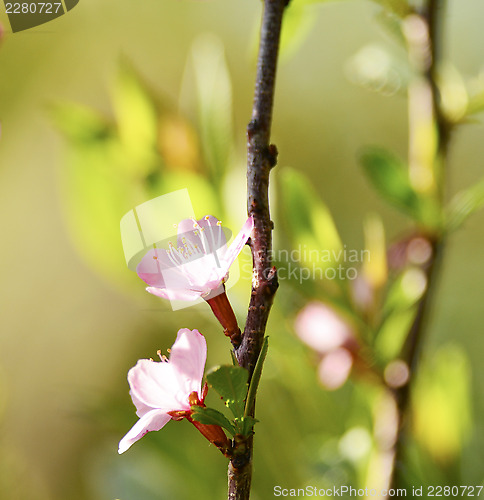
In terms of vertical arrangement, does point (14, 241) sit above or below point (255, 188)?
below

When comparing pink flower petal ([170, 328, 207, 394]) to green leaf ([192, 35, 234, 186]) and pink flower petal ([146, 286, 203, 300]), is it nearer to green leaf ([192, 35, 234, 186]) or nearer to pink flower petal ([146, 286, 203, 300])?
pink flower petal ([146, 286, 203, 300])

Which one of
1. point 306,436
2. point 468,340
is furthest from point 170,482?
point 468,340

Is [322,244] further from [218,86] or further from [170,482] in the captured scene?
[170,482]

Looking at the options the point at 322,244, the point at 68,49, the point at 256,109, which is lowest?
the point at 322,244

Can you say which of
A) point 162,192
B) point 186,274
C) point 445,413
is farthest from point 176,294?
point 445,413

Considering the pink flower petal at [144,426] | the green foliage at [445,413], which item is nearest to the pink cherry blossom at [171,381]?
the pink flower petal at [144,426]

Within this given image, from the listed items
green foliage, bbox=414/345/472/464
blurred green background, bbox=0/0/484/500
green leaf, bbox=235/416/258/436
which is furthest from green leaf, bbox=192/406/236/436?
green foliage, bbox=414/345/472/464
